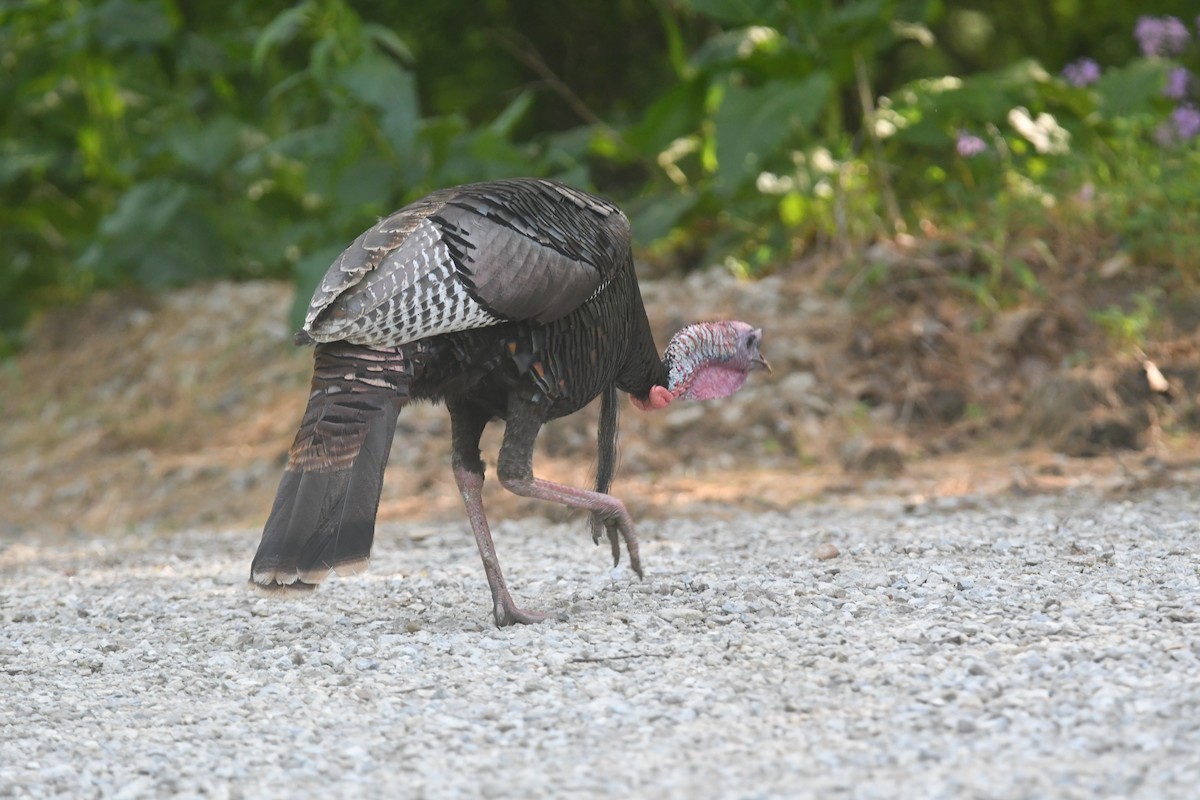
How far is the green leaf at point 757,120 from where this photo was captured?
892cm

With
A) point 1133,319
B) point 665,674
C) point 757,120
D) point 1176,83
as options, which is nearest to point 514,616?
point 665,674

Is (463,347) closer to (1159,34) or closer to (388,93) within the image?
(388,93)

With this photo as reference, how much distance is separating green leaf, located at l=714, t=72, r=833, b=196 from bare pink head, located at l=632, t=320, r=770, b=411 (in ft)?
10.6

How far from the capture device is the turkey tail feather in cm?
430

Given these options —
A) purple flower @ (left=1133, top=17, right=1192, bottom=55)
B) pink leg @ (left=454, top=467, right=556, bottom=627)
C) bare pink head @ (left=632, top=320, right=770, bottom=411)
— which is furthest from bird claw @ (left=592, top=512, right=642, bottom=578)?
purple flower @ (left=1133, top=17, right=1192, bottom=55)

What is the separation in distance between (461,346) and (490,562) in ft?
2.32

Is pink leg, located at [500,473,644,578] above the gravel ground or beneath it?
above

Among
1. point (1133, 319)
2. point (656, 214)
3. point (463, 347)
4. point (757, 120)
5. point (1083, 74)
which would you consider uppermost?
point (1083, 74)

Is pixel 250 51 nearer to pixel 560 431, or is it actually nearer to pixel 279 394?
pixel 279 394

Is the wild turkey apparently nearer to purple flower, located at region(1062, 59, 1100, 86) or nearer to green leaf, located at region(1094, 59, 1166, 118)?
green leaf, located at region(1094, 59, 1166, 118)

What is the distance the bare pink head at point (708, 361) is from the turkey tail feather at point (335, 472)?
142 cm

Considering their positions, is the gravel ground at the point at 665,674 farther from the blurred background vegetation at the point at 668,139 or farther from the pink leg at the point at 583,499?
the blurred background vegetation at the point at 668,139

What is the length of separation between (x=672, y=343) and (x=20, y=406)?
6.85m

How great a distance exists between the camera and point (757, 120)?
29.5ft
